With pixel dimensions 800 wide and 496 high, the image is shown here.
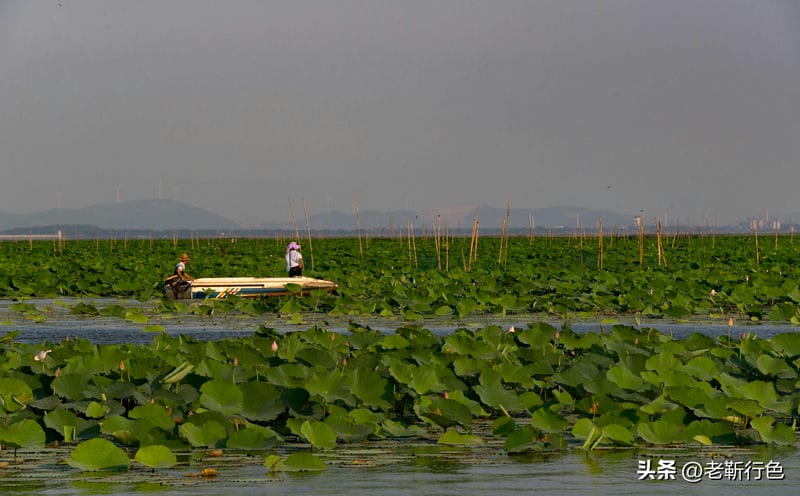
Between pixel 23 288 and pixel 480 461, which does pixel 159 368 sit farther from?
pixel 23 288

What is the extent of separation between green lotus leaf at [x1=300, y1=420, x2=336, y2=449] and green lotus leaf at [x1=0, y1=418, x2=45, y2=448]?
1.34 meters

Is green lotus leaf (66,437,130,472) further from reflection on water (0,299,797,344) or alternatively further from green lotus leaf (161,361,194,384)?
reflection on water (0,299,797,344)

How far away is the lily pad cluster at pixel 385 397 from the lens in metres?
5.57

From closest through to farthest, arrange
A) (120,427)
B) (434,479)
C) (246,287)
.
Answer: (434,479), (120,427), (246,287)

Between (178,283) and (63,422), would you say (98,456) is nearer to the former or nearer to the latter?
(63,422)

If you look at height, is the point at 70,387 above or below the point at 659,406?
above

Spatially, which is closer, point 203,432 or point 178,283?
point 203,432

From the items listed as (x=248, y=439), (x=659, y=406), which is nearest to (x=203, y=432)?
(x=248, y=439)

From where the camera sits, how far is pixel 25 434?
5500 millimetres

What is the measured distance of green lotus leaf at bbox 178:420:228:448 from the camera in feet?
17.7

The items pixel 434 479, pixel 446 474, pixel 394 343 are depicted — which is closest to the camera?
pixel 434 479

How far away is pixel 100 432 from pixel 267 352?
186cm

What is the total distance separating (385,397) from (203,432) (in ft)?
4.30

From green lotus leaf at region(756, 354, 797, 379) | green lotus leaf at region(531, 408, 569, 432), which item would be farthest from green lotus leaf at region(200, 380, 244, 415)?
green lotus leaf at region(756, 354, 797, 379)
